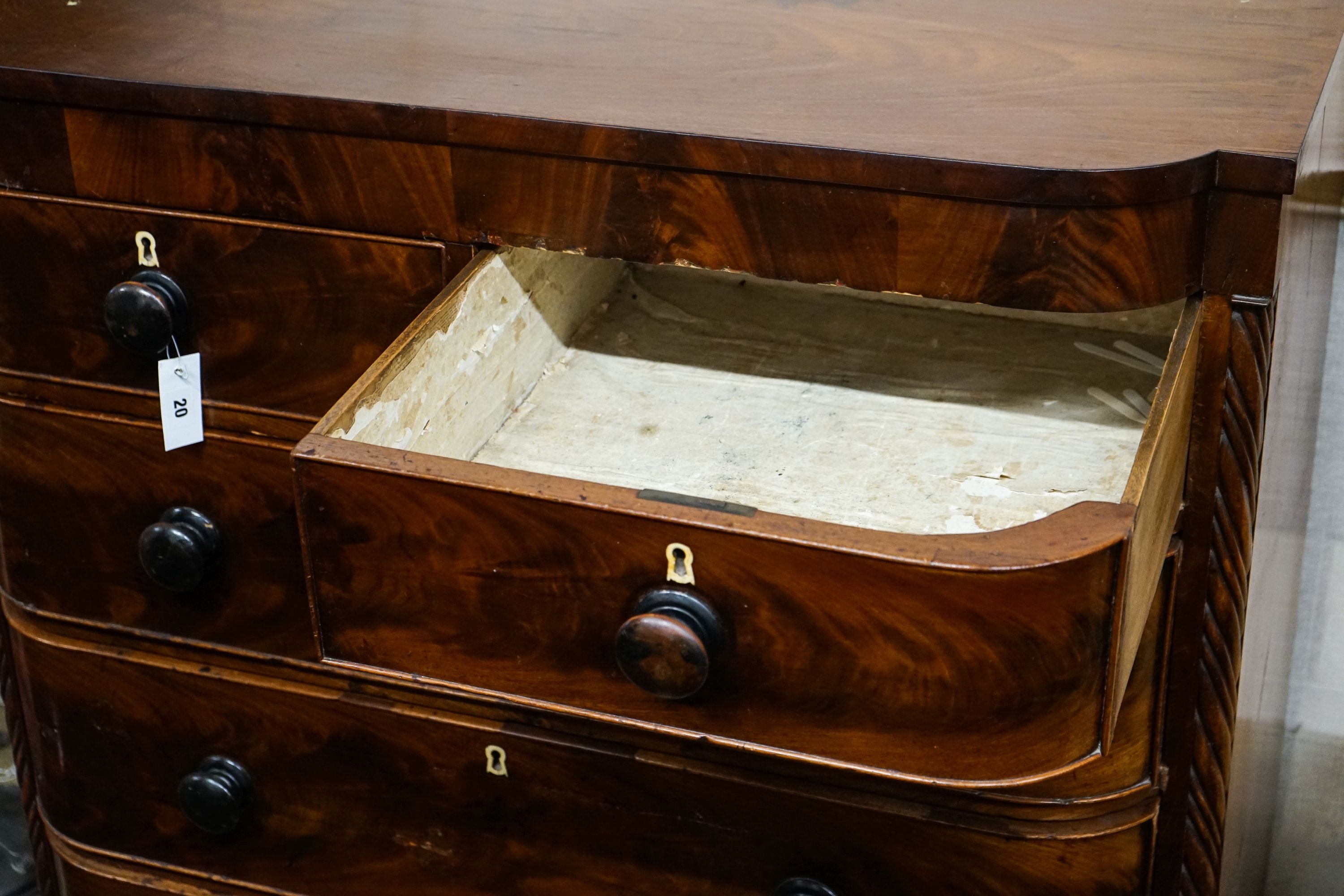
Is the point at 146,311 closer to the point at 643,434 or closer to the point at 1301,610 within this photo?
the point at 643,434

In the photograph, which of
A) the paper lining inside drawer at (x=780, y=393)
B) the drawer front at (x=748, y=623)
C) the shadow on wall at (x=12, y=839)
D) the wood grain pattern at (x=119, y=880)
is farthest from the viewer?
the shadow on wall at (x=12, y=839)

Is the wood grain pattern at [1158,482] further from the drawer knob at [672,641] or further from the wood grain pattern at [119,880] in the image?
the wood grain pattern at [119,880]

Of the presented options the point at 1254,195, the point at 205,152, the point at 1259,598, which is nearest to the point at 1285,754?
the point at 1259,598

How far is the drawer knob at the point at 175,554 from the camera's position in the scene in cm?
98

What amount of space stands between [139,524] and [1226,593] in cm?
71

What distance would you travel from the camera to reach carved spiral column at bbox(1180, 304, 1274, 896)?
2.60 ft

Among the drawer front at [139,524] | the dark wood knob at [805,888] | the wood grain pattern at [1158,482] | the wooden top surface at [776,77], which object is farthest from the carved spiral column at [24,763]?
the wood grain pattern at [1158,482]

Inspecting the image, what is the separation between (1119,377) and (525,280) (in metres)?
0.40

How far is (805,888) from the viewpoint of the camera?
0.94m

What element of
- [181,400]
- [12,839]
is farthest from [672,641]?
[12,839]

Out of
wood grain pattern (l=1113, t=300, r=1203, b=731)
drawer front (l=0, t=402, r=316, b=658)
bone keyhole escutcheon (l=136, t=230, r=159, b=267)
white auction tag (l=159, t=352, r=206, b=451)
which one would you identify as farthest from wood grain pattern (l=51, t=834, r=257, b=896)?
wood grain pattern (l=1113, t=300, r=1203, b=731)

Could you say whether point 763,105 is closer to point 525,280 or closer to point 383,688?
point 525,280

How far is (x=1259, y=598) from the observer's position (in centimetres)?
102

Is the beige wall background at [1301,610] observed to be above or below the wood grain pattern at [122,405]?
below
